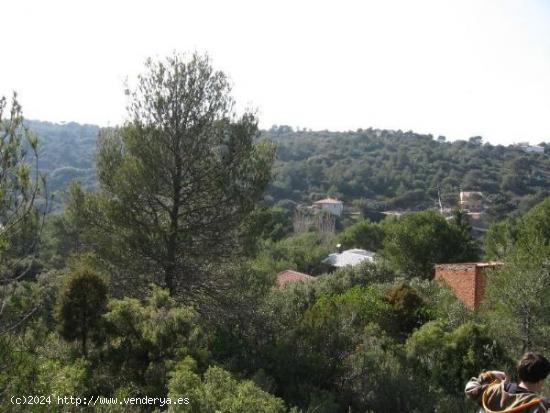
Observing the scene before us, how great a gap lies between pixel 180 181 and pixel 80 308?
13.0ft

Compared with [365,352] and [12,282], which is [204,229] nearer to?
[365,352]

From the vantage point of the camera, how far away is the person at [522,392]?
3.34 meters

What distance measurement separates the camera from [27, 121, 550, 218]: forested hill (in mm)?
69188

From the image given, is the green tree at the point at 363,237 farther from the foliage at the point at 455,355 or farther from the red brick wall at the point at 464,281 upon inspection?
Result: the foliage at the point at 455,355

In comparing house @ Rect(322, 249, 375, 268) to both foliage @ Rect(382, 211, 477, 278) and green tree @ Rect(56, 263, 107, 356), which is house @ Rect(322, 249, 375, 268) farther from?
green tree @ Rect(56, 263, 107, 356)

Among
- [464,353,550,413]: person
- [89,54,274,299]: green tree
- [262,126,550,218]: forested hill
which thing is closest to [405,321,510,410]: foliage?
[89,54,274,299]: green tree

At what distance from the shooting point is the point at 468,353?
10188mm

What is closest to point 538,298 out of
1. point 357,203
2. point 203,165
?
point 203,165

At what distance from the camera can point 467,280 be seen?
743 inches

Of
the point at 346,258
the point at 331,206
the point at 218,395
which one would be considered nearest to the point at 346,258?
the point at 346,258

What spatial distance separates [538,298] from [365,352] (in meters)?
4.91

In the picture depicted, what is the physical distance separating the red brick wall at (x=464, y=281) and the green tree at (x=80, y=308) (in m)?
12.8

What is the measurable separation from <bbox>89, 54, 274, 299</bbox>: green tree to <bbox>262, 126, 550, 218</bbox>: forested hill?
50407mm

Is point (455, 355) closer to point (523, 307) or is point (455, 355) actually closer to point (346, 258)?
point (523, 307)
